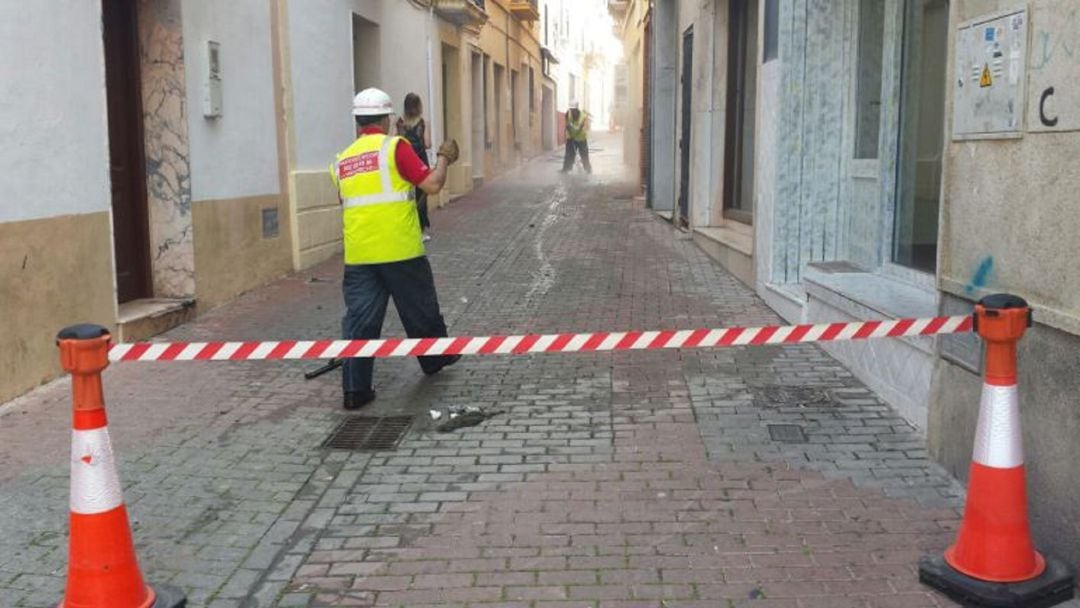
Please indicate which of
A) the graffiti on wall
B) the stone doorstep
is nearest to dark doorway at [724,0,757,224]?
the stone doorstep

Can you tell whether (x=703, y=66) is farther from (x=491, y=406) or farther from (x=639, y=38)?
(x=639, y=38)

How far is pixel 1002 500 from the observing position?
3.40 m

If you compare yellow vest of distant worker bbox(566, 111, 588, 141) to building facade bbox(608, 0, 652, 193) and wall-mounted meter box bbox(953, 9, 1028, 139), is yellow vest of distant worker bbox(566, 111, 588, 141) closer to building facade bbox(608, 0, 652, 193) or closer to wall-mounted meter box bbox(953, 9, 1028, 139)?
building facade bbox(608, 0, 652, 193)

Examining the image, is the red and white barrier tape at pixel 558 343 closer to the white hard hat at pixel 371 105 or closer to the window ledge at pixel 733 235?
the white hard hat at pixel 371 105

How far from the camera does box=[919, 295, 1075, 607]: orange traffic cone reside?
11.0 feet

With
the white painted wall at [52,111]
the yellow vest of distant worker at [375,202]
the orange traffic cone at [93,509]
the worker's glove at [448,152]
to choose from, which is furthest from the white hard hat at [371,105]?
the orange traffic cone at [93,509]

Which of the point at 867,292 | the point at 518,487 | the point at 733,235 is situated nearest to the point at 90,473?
the point at 518,487

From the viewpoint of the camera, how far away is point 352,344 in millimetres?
4047

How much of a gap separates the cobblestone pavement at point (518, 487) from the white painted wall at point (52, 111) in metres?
1.18

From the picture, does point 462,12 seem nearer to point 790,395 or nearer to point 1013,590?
point 790,395

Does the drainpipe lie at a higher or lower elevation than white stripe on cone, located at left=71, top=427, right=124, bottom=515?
higher

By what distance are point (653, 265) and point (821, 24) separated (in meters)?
3.75

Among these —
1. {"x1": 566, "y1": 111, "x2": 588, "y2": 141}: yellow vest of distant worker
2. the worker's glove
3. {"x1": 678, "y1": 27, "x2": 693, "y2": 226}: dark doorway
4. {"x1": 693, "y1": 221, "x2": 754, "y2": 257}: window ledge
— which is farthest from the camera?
{"x1": 566, "y1": 111, "x2": 588, "y2": 141}: yellow vest of distant worker

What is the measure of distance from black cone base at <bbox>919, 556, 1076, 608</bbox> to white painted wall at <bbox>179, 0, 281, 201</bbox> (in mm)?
6737
